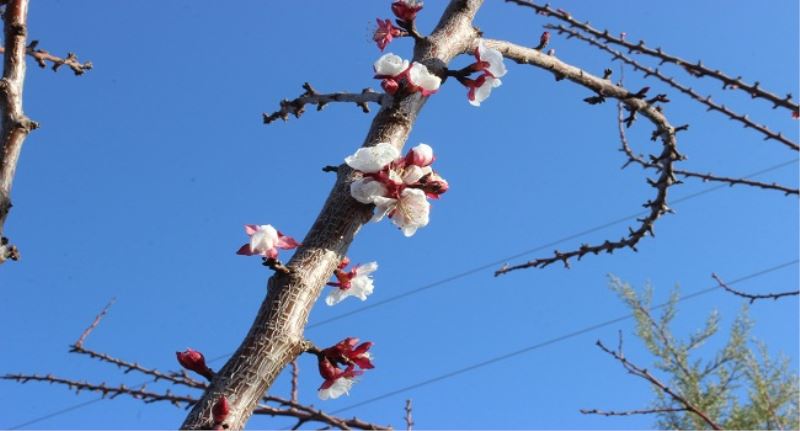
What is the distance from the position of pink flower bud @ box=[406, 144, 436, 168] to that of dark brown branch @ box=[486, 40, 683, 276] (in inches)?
24.4

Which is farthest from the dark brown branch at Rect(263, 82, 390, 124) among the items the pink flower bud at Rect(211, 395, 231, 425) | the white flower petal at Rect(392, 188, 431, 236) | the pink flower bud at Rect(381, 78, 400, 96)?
the pink flower bud at Rect(211, 395, 231, 425)

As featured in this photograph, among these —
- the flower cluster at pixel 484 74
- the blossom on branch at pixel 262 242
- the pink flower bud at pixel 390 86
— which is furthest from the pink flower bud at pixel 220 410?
the flower cluster at pixel 484 74

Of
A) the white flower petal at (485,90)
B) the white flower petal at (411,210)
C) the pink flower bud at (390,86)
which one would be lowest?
the white flower petal at (411,210)

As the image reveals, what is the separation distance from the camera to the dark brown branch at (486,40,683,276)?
222cm

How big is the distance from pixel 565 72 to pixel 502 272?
0.78 metres

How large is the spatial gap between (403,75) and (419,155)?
27 cm

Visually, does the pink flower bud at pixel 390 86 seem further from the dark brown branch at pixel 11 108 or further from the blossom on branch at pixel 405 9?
the dark brown branch at pixel 11 108

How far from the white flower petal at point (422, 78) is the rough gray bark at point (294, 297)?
34mm

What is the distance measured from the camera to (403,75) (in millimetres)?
1778

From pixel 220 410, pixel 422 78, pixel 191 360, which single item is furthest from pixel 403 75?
pixel 220 410

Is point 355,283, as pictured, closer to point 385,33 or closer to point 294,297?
point 294,297

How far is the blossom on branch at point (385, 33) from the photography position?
2176 millimetres

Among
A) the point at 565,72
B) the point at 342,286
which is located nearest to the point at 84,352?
the point at 342,286

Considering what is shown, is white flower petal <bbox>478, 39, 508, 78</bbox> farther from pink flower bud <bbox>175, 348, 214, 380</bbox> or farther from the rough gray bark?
pink flower bud <bbox>175, 348, 214, 380</bbox>
